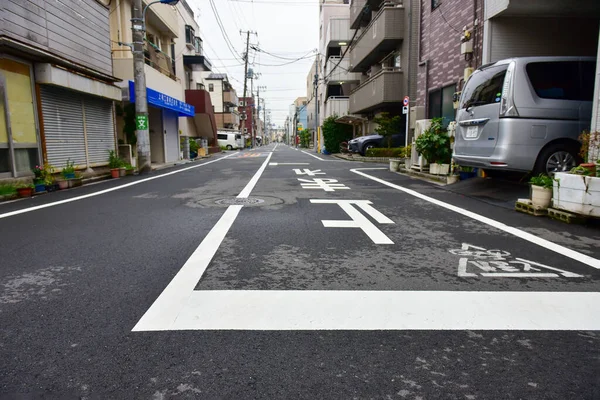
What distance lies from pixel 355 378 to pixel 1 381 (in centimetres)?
167

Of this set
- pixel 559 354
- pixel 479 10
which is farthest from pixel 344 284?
pixel 479 10

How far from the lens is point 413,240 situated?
473 centimetres

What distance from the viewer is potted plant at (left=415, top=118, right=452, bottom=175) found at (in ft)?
35.8

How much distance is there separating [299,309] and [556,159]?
5996mm

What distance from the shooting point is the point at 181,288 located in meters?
3.18

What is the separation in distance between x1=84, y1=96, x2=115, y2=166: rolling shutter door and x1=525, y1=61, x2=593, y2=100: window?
12174 mm

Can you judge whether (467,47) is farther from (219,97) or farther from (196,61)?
(219,97)

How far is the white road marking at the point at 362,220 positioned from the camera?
491cm

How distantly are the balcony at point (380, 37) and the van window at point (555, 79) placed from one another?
14.7 metres

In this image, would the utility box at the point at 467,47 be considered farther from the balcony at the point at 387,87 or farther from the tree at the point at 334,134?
the tree at the point at 334,134

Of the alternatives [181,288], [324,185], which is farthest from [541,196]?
[181,288]

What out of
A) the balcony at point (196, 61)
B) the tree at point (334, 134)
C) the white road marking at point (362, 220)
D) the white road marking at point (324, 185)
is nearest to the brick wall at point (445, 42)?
the white road marking at point (324, 185)

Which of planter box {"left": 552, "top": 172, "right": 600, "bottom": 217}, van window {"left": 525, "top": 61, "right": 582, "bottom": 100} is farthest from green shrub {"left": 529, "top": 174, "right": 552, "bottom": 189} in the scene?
van window {"left": 525, "top": 61, "right": 582, "bottom": 100}

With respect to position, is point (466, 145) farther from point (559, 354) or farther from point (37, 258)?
point (37, 258)
